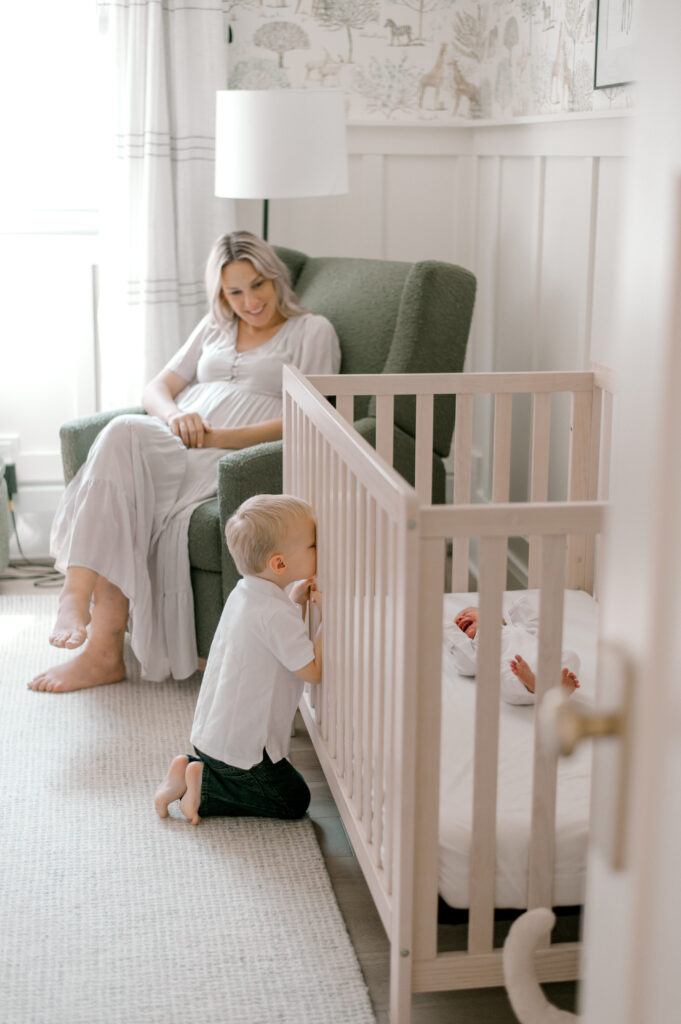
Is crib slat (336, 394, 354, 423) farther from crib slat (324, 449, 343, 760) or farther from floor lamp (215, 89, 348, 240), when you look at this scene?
floor lamp (215, 89, 348, 240)

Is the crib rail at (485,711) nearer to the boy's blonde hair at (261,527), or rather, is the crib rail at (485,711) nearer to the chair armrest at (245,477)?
the boy's blonde hair at (261,527)

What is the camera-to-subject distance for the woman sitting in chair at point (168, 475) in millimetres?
2680

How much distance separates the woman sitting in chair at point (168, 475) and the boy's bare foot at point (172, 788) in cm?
53

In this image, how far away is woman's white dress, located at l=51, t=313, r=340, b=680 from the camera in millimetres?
2678

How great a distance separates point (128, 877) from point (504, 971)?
759mm

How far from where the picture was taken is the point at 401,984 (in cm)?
154

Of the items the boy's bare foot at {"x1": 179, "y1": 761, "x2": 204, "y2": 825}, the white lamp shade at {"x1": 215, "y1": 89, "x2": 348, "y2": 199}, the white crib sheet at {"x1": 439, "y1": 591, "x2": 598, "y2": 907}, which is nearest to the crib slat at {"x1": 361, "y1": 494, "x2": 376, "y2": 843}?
the white crib sheet at {"x1": 439, "y1": 591, "x2": 598, "y2": 907}

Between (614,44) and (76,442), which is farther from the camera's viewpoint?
(76,442)

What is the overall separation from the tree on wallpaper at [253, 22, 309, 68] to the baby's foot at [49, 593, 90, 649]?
188cm

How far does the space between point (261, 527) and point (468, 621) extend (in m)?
0.43

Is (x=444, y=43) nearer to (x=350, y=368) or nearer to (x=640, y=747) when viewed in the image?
(x=350, y=368)

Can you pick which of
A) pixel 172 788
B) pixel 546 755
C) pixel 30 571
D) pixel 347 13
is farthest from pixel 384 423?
pixel 347 13

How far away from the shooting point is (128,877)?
6.51 ft

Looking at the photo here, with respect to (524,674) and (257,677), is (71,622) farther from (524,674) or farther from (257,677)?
(524,674)
